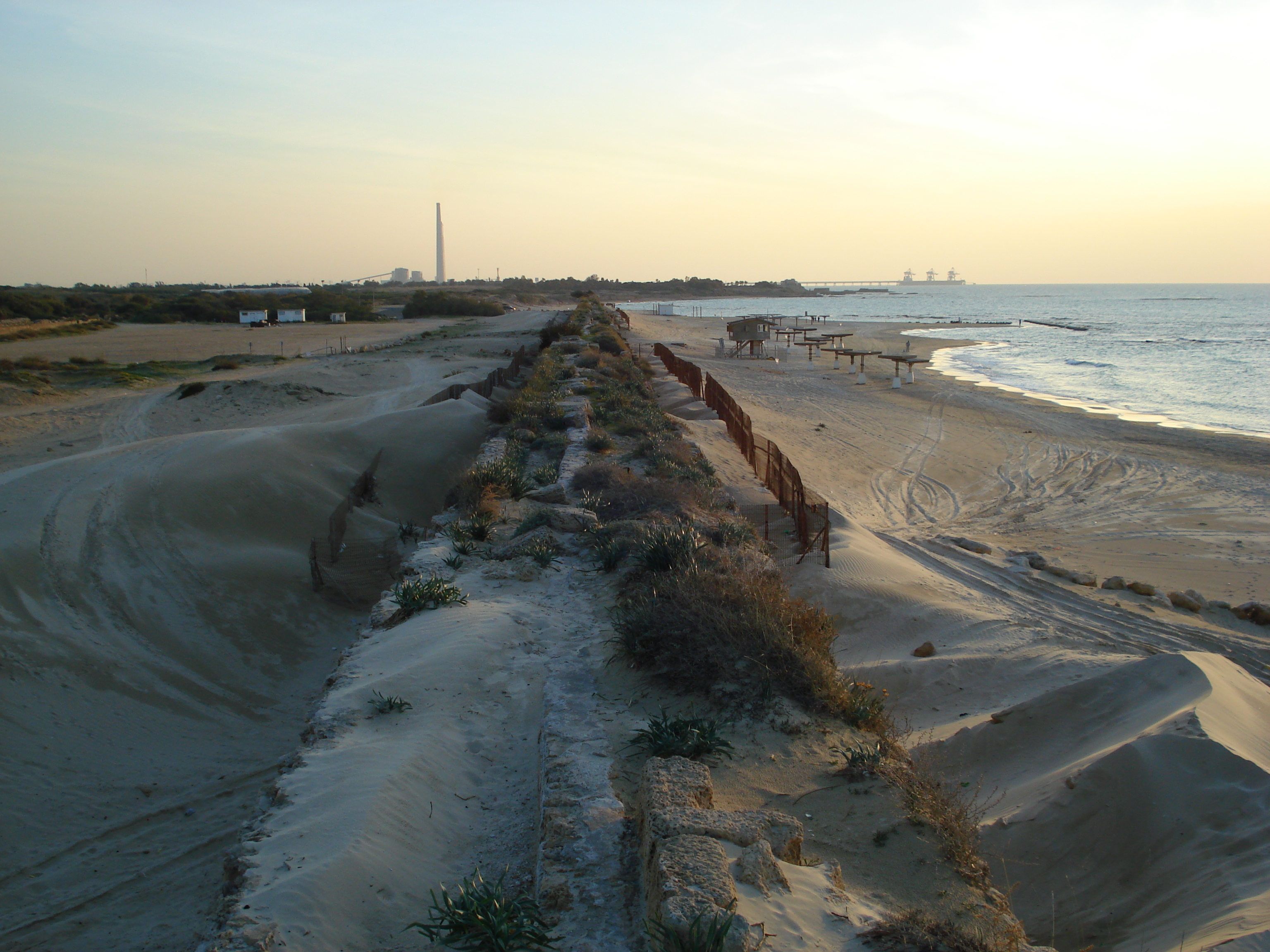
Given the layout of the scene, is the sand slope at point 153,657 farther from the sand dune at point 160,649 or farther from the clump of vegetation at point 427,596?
the clump of vegetation at point 427,596

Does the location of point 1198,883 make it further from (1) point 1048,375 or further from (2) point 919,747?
(1) point 1048,375

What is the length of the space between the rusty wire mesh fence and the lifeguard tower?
23189 millimetres

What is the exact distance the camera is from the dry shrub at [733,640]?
5359 mm

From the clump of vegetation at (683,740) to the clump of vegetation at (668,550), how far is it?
6.96ft

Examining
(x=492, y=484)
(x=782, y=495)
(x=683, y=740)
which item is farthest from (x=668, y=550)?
(x=782, y=495)

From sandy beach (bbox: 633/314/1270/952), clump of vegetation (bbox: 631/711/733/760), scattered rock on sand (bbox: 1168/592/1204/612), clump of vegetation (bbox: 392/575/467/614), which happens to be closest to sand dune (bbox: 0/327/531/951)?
clump of vegetation (bbox: 392/575/467/614)

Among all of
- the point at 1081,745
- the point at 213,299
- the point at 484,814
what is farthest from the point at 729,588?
the point at 213,299

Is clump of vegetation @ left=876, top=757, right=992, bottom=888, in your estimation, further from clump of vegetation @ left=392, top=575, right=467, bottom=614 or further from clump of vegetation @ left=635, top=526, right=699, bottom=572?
clump of vegetation @ left=392, top=575, right=467, bottom=614

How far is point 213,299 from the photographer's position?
75312mm

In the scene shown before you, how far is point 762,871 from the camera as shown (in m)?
3.40

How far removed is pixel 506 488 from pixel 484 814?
713 centimetres

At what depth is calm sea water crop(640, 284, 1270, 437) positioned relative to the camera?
30062 mm

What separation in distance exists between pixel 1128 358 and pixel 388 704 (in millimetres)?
55779

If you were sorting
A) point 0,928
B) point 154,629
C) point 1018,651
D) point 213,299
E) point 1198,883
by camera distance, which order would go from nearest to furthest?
point 1198,883 → point 0,928 → point 1018,651 → point 154,629 → point 213,299
